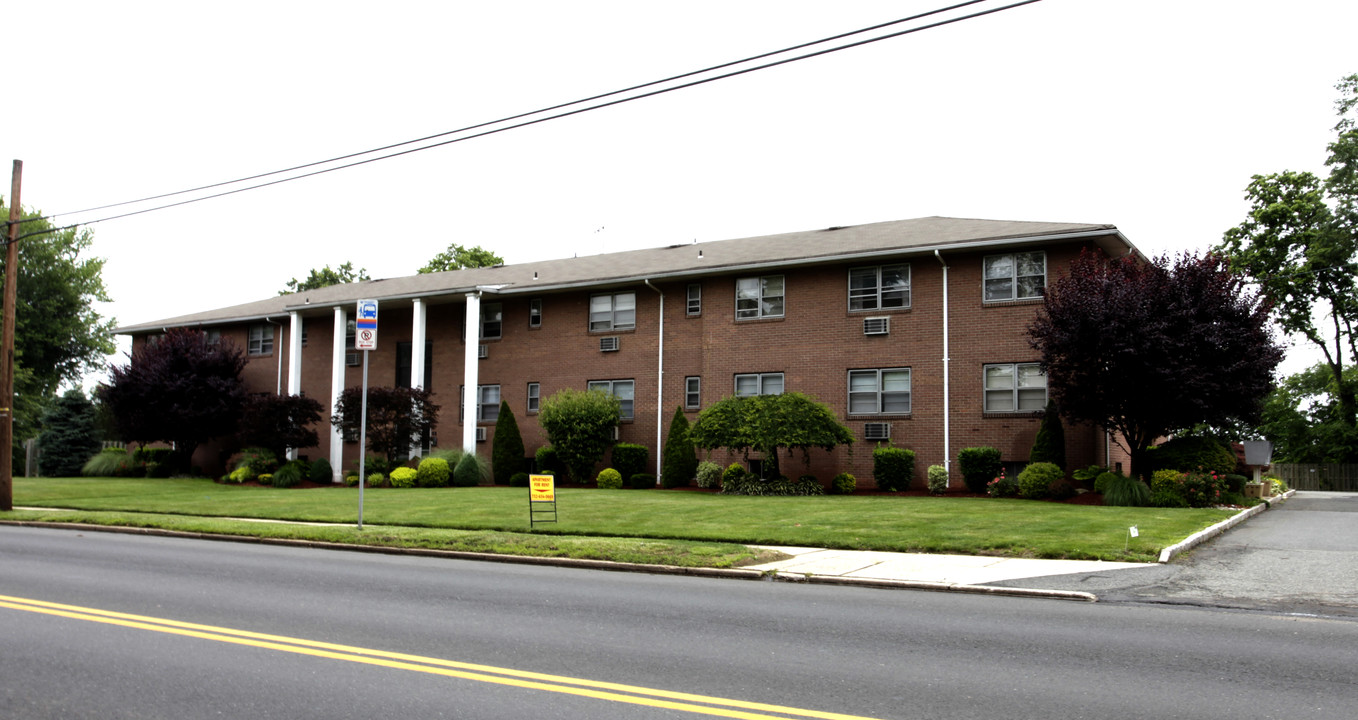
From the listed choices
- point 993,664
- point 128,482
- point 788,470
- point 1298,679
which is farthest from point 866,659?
point 128,482

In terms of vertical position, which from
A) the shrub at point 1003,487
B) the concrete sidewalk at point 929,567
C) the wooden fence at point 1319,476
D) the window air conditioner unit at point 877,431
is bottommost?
the wooden fence at point 1319,476

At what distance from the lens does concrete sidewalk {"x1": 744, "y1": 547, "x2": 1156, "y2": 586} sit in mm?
11219

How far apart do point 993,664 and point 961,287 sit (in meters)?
19.9

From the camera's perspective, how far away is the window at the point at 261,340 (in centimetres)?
3919

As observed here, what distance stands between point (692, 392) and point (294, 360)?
48.9 feet

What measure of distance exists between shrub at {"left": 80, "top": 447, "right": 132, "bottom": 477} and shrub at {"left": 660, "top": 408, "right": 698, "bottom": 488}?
22.9 metres

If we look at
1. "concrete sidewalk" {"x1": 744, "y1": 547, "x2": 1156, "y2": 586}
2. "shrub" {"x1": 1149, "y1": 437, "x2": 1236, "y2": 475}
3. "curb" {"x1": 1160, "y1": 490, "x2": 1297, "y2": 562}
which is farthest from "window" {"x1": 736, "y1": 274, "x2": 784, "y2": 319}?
"concrete sidewalk" {"x1": 744, "y1": 547, "x2": 1156, "y2": 586}

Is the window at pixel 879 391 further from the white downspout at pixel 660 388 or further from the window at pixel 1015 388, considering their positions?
the white downspout at pixel 660 388

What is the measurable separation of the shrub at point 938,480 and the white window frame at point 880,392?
2024 mm

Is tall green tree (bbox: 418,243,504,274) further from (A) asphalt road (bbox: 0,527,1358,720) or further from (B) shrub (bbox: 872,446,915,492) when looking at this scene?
(A) asphalt road (bbox: 0,527,1358,720)

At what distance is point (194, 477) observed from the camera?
121 ft

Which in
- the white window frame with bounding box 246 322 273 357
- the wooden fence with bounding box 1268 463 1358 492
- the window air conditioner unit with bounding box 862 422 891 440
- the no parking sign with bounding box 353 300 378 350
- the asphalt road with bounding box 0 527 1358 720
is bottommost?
the wooden fence with bounding box 1268 463 1358 492

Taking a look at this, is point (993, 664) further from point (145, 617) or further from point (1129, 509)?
point (1129, 509)

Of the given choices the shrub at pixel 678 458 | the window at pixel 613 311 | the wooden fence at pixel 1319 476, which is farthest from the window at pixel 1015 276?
the wooden fence at pixel 1319 476
